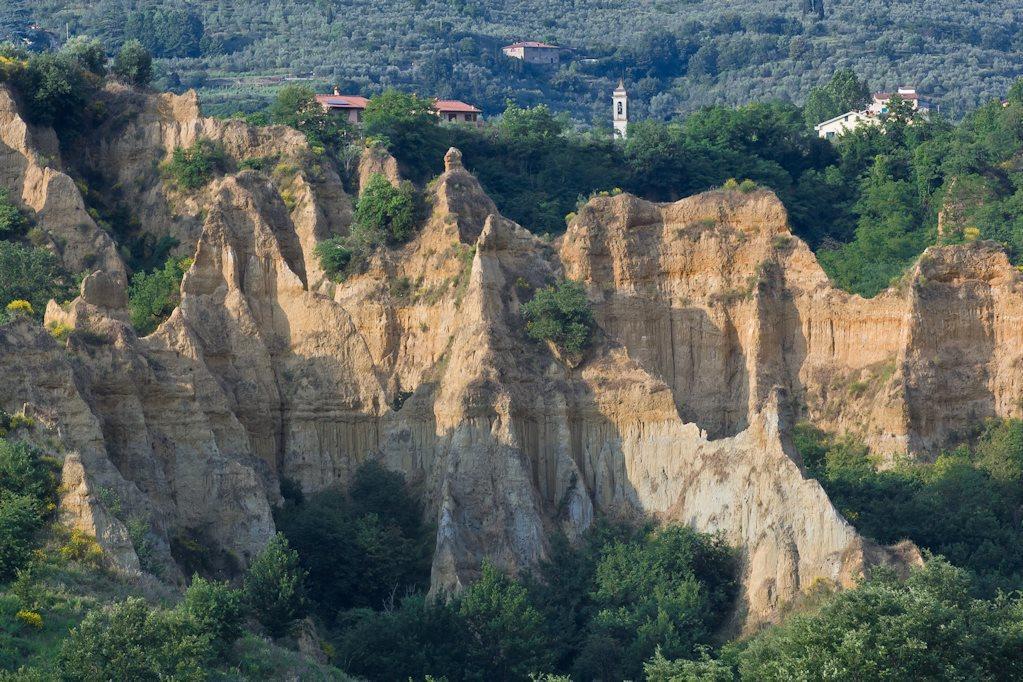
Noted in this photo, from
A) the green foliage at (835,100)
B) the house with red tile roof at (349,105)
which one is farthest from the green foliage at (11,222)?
the green foliage at (835,100)

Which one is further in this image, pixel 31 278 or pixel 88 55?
pixel 88 55

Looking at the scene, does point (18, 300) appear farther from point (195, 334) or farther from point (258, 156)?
point (258, 156)

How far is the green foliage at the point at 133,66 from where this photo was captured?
283ft

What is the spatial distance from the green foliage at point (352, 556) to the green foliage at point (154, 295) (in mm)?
8120

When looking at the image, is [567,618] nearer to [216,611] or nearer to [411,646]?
[411,646]

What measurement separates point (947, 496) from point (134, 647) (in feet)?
84.3

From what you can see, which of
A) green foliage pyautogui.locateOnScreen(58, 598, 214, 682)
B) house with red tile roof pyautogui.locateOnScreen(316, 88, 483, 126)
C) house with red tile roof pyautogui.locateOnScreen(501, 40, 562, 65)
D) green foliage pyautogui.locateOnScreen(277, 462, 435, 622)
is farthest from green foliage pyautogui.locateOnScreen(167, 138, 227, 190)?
house with red tile roof pyautogui.locateOnScreen(501, 40, 562, 65)

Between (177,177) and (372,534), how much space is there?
18802mm

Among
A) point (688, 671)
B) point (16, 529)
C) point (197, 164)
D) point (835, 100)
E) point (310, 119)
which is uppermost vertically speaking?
point (835, 100)

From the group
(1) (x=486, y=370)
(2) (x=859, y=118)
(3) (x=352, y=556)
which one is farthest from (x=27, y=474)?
(2) (x=859, y=118)

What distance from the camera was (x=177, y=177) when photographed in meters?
78.1

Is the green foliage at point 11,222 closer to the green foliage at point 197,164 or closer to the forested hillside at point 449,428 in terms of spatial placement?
the forested hillside at point 449,428

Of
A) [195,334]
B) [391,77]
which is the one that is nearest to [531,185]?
[195,334]

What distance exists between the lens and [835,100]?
133m
